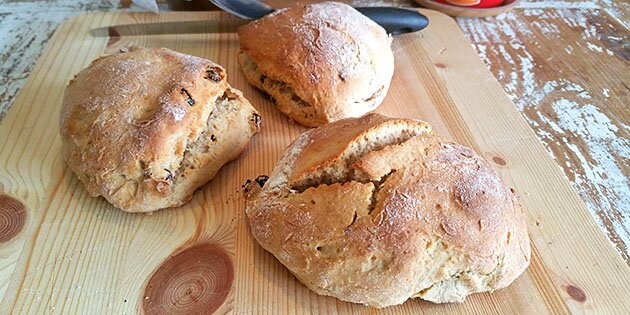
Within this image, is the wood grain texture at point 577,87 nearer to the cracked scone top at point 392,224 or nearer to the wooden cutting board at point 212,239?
the wooden cutting board at point 212,239

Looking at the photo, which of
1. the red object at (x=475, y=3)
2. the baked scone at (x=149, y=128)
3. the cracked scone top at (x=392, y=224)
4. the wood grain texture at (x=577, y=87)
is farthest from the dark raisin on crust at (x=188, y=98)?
the red object at (x=475, y=3)

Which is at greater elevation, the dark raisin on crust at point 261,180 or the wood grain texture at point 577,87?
the dark raisin on crust at point 261,180

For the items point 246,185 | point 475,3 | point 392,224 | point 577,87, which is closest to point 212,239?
point 246,185

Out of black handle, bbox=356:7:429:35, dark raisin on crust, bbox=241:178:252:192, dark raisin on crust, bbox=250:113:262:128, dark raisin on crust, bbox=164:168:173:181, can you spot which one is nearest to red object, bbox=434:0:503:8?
black handle, bbox=356:7:429:35

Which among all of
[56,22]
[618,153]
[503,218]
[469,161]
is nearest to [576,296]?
[503,218]

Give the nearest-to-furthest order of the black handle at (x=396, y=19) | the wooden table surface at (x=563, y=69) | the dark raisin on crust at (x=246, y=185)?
the dark raisin on crust at (x=246, y=185)
the wooden table surface at (x=563, y=69)
the black handle at (x=396, y=19)

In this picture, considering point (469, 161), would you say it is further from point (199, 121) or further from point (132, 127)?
point (132, 127)

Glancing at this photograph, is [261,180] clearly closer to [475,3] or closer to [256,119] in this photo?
[256,119]
